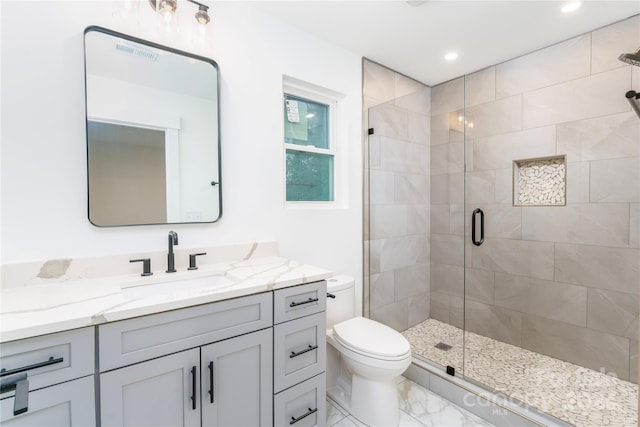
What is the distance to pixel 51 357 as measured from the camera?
88cm

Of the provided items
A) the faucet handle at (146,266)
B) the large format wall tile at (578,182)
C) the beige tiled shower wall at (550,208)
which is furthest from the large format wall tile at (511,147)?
the faucet handle at (146,266)

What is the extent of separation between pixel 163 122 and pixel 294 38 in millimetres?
1065

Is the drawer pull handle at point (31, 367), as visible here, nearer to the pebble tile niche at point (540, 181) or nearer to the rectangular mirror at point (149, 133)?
the rectangular mirror at point (149, 133)

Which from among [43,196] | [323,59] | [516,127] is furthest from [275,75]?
[516,127]

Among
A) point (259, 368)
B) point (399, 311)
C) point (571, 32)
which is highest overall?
point (571, 32)

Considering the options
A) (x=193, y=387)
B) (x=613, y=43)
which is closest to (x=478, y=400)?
(x=193, y=387)

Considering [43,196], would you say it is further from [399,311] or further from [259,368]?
[399,311]

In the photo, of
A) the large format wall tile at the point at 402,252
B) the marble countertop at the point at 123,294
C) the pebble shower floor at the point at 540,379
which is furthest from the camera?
the large format wall tile at the point at 402,252

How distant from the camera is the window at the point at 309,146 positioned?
215cm

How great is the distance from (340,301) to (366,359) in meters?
0.43

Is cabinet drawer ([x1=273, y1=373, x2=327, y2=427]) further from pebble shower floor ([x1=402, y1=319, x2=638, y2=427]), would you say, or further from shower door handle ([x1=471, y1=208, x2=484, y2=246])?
shower door handle ([x1=471, y1=208, x2=484, y2=246])

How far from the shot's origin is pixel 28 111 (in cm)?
124

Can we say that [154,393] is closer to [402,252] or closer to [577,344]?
[402,252]

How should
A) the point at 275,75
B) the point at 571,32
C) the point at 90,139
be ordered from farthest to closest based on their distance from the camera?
1. the point at 571,32
2. the point at 275,75
3. the point at 90,139
